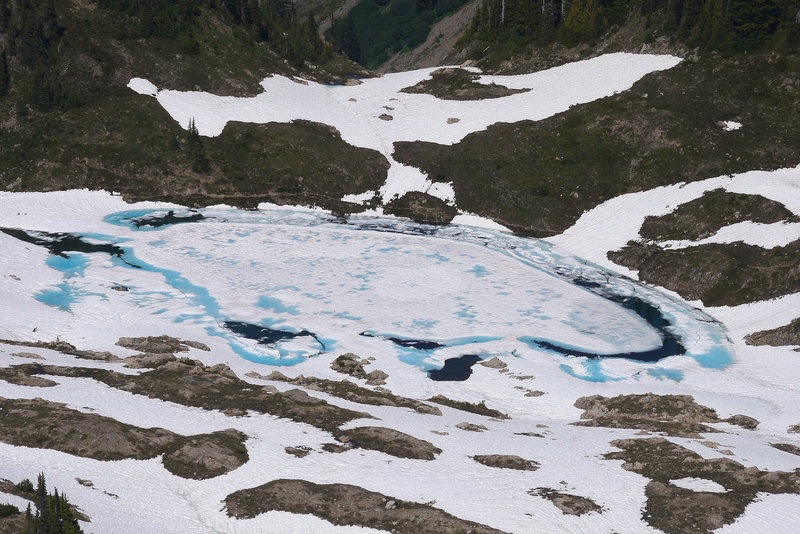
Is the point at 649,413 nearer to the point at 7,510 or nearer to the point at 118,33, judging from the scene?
the point at 7,510

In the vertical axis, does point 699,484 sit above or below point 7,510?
below

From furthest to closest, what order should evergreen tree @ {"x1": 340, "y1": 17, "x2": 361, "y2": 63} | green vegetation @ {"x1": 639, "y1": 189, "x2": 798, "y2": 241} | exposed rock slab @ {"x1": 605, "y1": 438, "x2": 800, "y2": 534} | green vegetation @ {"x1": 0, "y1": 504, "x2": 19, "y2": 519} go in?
evergreen tree @ {"x1": 340, "y1": 17, "x2": 361, "y2": 63}, green vegetation @ {"x1": 639, "y1": 189, "x2": 798, "y2": 241}, exposed rock slab @ {"x1": 605, "y1": 438, "x2": 800, "y2": 534}, green vegetation @ {"x1": 0, "y1": 504, "x2": 19, "y2": 519}

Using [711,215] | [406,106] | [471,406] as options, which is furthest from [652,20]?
[471,406]

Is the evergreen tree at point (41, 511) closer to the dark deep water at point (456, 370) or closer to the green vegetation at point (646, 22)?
the dark deep water at point (456, 370)

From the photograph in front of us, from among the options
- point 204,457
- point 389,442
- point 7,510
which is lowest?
point 389,442

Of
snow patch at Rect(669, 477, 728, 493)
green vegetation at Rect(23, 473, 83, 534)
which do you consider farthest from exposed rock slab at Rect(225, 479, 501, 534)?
snow patch at Rect(669, 477, 728, 493)

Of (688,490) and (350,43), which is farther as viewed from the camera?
(350,43)

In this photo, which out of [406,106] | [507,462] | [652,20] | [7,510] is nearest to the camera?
[7,510]

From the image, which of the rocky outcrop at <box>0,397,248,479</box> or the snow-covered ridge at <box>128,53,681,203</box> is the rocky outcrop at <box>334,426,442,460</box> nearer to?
the rocky outcrop at <box>0,397,248,479</box>
